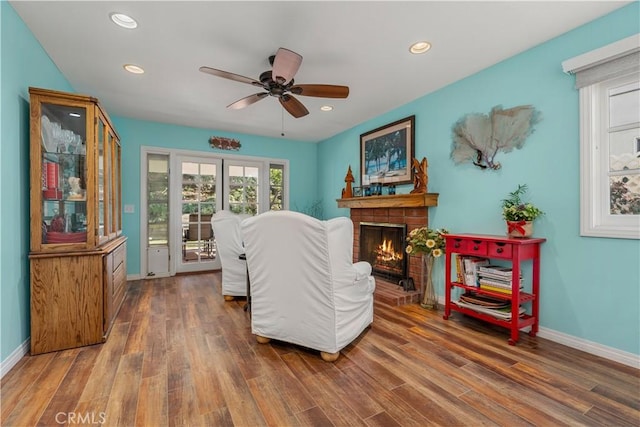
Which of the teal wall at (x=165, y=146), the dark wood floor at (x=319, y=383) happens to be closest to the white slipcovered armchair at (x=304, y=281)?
the dark wood floor at (x=319, y=383)

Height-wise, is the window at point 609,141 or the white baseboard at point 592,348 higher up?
the window at point 609,141

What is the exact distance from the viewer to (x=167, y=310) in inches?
122

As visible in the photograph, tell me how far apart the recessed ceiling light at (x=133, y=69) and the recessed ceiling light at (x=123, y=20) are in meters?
0.69

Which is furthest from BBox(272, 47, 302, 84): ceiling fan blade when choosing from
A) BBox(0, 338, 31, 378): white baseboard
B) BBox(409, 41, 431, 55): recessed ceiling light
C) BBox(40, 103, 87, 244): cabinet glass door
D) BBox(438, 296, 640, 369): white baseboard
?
BBox(438, 296, 640, 369): white baseboard

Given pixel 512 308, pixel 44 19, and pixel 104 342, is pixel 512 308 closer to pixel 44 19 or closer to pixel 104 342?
pixel 104 342

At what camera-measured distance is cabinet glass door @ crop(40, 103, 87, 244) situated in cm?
223

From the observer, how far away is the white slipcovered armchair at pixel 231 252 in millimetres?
3354

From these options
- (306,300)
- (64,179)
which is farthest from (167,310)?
(306,300)

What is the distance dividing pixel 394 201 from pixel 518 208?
4.79 feet

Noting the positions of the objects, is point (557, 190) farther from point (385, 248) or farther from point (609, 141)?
point (385, 248)

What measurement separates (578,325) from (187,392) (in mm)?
2831

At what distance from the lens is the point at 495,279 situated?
2.49m

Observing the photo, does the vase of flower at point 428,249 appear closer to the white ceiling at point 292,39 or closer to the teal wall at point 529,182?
the teal wall at point 529,182
